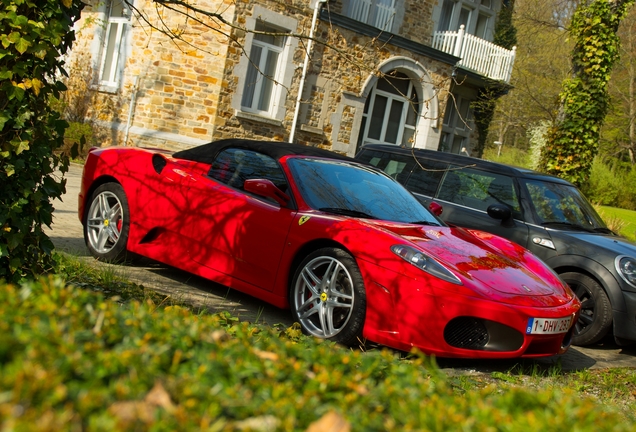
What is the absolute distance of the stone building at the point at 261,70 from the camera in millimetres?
17078

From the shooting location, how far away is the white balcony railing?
22875mm

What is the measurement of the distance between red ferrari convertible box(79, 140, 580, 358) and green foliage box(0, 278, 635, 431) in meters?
3.03

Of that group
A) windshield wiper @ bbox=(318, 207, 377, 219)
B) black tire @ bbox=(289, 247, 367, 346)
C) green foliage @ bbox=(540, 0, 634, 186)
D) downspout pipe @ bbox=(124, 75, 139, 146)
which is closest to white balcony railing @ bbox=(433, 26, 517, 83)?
green foliage @ bbox=(540, 0, 634, 186)

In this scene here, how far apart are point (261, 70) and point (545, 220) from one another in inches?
409

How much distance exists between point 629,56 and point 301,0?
28.1 metres

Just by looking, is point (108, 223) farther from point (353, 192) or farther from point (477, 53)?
point (477, 53)

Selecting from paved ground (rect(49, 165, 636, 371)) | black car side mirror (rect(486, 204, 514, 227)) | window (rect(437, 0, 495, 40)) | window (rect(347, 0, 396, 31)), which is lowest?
paved ground (rect(49, 165, 636, 371))

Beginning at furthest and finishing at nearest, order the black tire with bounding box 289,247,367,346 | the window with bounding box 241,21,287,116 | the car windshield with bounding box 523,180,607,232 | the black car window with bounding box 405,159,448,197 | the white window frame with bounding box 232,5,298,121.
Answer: the window with bounding box 241,21,287,116 < the white window frame with bounding box 232,5,298,121 < the black car window with bounding box 405,159,448,197 < the car windshield with bounding box 523,180,607,232 < the black tire with bounding box 289,247,367,346

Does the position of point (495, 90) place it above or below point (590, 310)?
above

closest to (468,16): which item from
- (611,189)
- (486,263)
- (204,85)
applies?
(204,85)

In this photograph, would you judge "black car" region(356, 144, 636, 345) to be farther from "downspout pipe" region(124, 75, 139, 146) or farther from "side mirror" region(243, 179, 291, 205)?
"downspout pipe" region(124, 75, 139, 146)

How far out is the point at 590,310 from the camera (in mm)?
7508

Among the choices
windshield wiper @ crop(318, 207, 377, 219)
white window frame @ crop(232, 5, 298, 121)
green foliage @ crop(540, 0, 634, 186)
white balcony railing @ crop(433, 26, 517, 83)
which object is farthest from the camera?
white balcony railing @ crop(433, 26, 517, 83)

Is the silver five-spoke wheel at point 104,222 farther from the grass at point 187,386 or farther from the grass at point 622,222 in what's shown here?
the grass at point 622,222
